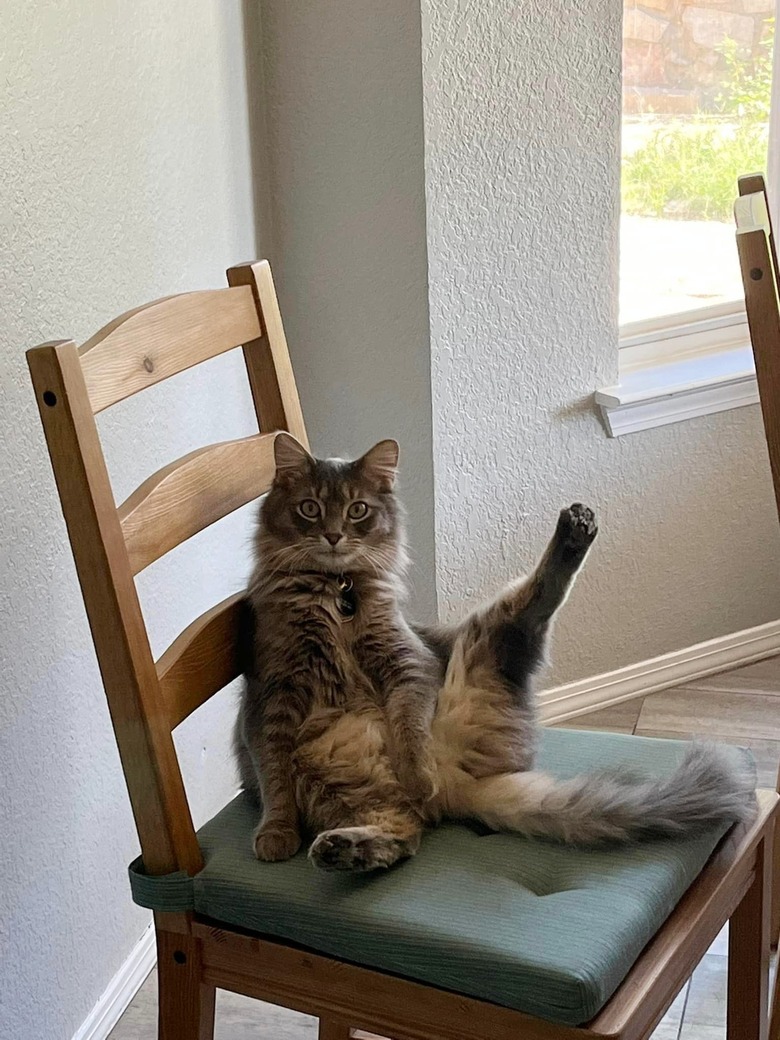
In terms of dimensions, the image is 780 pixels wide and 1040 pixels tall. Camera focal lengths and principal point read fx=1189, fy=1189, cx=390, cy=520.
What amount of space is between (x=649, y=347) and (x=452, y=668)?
1352 millimetres

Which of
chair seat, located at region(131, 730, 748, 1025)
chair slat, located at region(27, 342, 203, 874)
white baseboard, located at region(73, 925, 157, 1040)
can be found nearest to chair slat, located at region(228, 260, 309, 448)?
chair slat, located at region(27, 342, 203, 874)

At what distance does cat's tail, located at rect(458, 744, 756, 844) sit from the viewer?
1.10 metres

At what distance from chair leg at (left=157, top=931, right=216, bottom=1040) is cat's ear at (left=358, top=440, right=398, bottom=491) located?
489 millimetres

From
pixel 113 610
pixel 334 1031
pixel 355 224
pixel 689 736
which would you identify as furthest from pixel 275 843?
pixel 689 736

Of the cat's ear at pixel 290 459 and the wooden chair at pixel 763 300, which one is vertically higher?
the wooden chair at pixel 763 300

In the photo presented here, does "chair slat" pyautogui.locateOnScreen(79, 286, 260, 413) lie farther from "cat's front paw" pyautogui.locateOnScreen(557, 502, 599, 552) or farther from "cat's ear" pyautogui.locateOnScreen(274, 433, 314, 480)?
"cat's front paw" pyautogui.locateOnScreen(557, 502, 599, 552)

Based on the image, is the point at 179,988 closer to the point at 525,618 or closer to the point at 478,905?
the point at 478,905

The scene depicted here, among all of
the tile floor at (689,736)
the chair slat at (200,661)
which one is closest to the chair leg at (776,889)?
the tile floor at (689,736)

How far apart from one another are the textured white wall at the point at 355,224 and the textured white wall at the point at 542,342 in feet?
0.10

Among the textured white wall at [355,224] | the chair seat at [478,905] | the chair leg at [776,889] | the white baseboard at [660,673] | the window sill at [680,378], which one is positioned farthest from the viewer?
the white baseboard at [660,673]

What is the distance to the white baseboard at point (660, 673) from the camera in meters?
2.37

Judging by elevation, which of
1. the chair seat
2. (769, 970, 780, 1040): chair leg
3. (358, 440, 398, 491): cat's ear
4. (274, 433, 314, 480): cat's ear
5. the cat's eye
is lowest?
(769, 970, 780, 1040): chair leg

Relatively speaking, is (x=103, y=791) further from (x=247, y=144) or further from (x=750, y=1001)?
(x=247, y=144)

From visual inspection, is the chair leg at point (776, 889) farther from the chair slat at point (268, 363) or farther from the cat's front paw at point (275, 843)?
the chair slat at point (268, 363)
